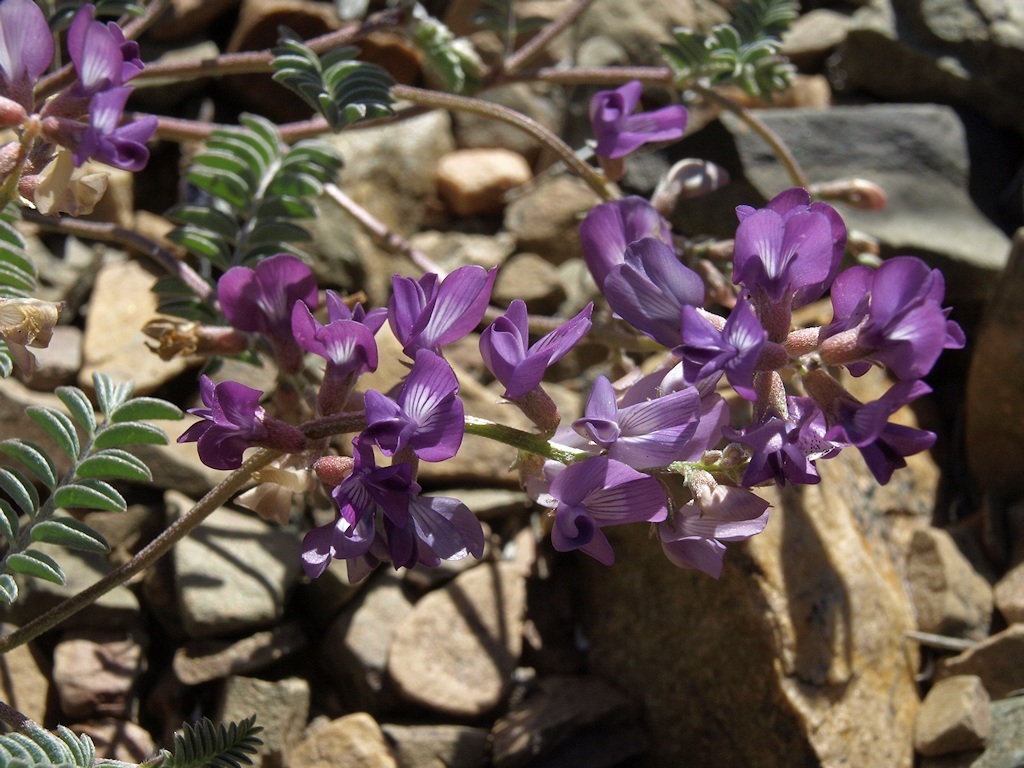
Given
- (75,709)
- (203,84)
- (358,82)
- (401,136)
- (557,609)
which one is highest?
(358,82)

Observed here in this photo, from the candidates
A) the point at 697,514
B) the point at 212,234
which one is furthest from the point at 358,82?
the point at 697,514

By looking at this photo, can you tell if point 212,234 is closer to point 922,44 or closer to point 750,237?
point 750,237

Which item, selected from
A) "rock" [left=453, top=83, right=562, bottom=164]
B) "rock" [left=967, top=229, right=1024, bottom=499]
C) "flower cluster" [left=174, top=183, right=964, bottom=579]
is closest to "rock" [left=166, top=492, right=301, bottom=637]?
"flower cluster" [left=174, top=183, right=964, bottom=579]

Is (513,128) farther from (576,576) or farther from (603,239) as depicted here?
(603,239)

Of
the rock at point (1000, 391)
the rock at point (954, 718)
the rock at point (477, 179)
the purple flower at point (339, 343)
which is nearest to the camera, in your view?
the purple flower at point (339, 343)

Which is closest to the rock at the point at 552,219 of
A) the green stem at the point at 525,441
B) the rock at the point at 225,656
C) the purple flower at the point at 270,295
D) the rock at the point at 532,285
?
the rock at the point at 532,285

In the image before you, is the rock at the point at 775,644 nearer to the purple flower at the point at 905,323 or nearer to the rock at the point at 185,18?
the purple flower at the point at 905,323

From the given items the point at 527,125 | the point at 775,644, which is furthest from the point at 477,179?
the point at 775,644
